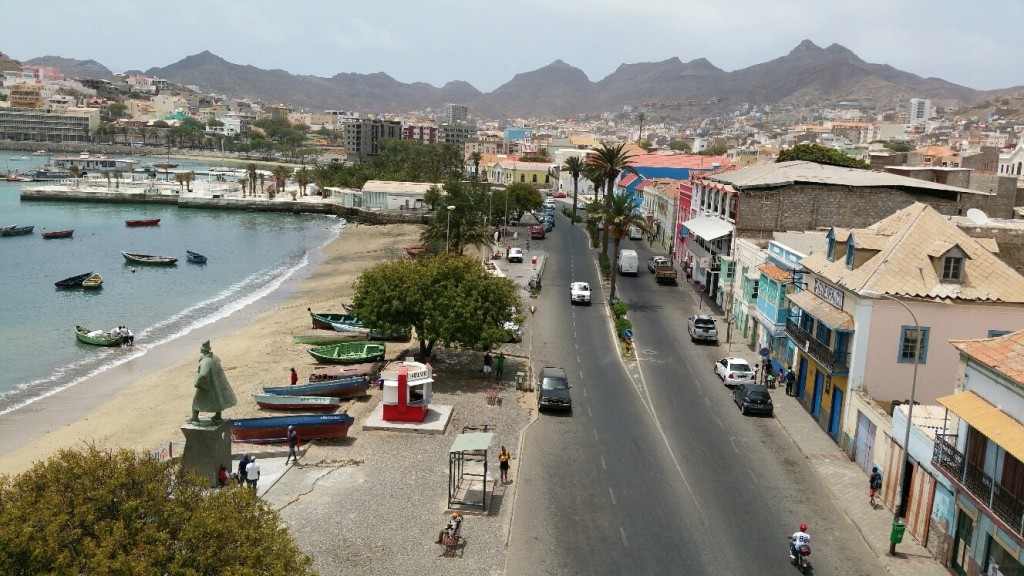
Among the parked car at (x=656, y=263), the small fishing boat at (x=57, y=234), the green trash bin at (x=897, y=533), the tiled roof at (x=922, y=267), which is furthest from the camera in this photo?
the small fishing boat at (x=57, y=234)

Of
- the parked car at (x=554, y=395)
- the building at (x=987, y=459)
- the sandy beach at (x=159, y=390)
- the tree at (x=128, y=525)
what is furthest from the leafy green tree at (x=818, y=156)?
the tree at (x=128, y=525)

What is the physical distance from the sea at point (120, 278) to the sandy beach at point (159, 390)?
1.78 metres

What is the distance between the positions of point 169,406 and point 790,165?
44.5m

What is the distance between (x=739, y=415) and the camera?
34.0m

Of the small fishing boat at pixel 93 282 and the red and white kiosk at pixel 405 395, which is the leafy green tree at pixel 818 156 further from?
the small fishing boat at pixel 93 282

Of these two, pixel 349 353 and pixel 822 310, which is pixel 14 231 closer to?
pixel 349 353

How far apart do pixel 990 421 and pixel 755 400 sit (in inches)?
562

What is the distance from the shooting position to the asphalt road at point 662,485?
21531 mm

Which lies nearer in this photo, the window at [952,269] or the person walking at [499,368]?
the window at [952,269]

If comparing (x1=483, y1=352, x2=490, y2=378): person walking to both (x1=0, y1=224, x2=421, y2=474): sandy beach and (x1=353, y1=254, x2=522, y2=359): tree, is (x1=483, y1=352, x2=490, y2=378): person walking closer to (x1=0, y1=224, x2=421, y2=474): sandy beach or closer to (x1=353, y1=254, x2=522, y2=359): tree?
(x1=353, y1=254, x2=522, y2=359): tree

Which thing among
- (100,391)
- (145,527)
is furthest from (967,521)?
(100,391)

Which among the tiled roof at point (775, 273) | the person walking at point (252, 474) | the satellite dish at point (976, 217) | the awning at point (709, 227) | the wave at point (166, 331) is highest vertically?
the satellite dish at point (976, 217)

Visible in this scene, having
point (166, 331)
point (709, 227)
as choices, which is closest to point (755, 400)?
point (709, 227)

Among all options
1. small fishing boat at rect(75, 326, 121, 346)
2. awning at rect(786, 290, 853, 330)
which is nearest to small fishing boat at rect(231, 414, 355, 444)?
awning at rect(786, 290, 853, 330)
